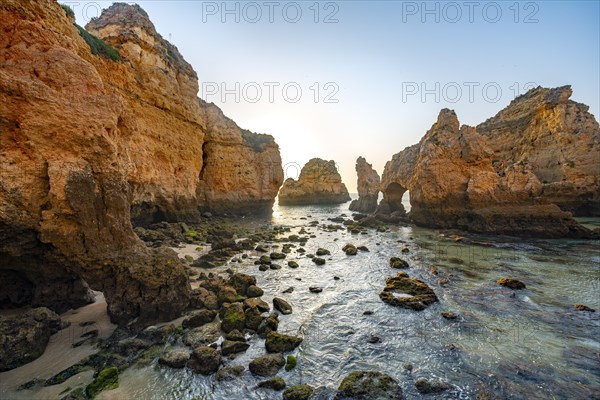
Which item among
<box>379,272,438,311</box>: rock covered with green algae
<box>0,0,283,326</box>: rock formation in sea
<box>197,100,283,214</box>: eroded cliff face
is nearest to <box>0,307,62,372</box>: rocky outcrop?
<box>0,0,283,326</box>: rock formation in sea

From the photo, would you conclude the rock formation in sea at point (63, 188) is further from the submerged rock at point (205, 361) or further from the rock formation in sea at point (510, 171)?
the rock formation in sea at point (510, 171)

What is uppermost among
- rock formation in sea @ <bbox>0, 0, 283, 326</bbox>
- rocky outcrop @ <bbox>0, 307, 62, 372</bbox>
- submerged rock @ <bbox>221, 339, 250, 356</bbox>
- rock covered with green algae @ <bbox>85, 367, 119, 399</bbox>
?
rock formation in sea @ <bbox>0, 0, 283, 326</bbox>

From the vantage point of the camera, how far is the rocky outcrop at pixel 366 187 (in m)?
55.6

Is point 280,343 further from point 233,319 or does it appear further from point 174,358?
point 174,358

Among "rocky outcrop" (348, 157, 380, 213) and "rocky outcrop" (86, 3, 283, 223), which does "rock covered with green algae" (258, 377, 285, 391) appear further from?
"rocky outcrop" (348, 157, 380, 213)

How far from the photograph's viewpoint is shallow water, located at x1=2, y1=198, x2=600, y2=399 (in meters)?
4.88

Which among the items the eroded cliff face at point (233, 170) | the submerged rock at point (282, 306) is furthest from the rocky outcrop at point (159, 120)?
the submerged rock at point (282, 306)

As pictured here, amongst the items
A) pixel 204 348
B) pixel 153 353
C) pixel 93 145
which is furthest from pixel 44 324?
pixel 93 145

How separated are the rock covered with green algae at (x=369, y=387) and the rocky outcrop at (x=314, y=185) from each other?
262ft

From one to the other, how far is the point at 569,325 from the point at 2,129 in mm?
16146

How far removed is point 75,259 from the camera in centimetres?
635

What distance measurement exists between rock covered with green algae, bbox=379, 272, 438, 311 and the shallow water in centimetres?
29

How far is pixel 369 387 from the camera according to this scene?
4840 millimetres

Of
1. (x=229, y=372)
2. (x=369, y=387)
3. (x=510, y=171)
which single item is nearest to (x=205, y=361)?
(x=229, y=372)
